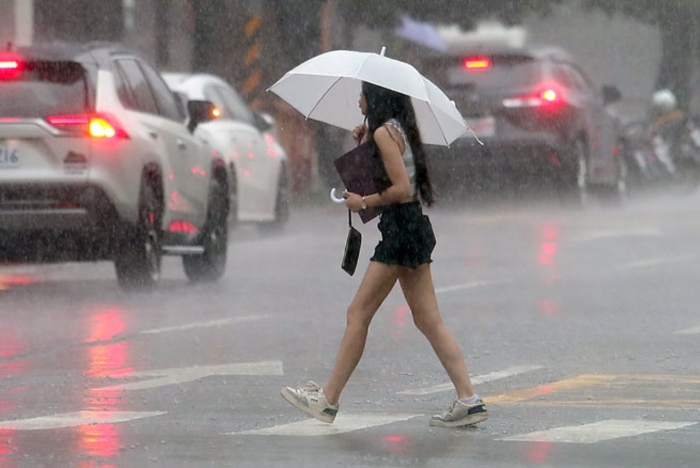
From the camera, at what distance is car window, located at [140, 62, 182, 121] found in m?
16.7

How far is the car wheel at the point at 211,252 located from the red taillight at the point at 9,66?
7.90ft

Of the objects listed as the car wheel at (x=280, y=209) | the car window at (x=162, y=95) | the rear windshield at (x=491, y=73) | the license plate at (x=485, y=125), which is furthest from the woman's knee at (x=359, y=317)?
the rear windshield at (x=491, y=73)

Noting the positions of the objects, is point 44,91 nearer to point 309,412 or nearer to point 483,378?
point 483,378

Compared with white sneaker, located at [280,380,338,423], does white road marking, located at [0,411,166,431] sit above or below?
below

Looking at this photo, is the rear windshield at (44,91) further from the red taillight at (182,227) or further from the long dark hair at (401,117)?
the long dark hair at (401,117)

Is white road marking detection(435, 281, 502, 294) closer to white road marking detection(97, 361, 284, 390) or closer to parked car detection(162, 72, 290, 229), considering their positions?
white road marking detection(97, 361, 284, 390)

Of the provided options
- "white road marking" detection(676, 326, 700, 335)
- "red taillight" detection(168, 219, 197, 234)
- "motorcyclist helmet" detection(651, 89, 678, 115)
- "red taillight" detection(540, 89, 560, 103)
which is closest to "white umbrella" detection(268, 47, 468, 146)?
"white road marking" detection(676, 326, 700, 335)

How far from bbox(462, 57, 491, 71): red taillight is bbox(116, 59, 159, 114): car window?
29.4ft

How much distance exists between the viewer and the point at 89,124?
15.2m

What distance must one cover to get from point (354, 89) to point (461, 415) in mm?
1742

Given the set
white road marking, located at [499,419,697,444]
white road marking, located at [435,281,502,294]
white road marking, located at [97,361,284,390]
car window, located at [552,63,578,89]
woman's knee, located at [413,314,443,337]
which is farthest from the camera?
car window, located at [552,63,578,89]

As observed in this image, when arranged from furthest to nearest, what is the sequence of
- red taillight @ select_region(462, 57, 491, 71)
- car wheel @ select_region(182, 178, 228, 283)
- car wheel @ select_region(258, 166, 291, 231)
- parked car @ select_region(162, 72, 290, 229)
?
red taillight @ select_region(462, 57, 491, 71)
car wheel @ select_region(258, 166, 291, 231)
parked car @ select_region(162, 72, 290, 229)
car wheel @ select_region(182, 178, 228, 283)

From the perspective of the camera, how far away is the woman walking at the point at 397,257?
30.2 ft

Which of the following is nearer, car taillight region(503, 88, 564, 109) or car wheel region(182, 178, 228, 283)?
car wheel region(182, 178, 228, 283)
